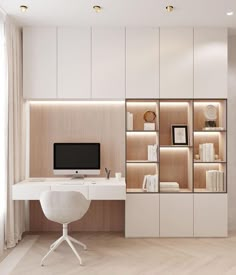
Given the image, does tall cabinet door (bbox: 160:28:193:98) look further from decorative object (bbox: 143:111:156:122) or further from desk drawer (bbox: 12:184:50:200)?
desk drawer (bbox: 12:184:50:200)

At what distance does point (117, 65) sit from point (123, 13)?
0.78m

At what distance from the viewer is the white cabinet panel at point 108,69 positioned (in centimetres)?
521

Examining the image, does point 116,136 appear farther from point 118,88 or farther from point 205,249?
point 205,249

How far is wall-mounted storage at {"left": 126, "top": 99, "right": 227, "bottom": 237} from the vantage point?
5.18 m

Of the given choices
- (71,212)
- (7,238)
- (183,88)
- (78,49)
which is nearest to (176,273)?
(71,212)

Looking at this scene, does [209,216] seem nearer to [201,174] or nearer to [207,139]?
[201,174]

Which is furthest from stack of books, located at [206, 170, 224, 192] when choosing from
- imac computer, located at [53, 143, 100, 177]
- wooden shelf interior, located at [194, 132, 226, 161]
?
imac computer, located at [53, 143, 100, 177]

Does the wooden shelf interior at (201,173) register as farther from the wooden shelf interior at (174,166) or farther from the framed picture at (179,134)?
the framed picture at (179,134)

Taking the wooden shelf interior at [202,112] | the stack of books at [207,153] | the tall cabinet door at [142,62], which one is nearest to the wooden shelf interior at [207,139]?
the wooden shelf interior at [202,112]

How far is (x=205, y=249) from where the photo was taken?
4.61m

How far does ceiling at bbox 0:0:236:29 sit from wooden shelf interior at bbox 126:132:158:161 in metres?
1.63

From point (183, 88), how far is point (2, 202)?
113 inches

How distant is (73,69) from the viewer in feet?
17.1

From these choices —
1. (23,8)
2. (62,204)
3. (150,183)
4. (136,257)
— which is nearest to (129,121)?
(150,183)
